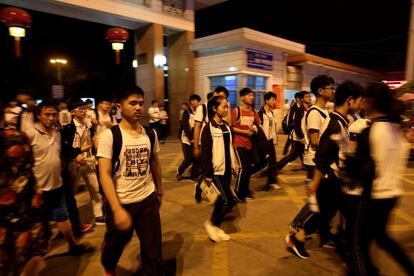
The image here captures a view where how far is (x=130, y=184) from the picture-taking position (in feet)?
7.83

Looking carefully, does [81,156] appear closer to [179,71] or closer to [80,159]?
[80,159]

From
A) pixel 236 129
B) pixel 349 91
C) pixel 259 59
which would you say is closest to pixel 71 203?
pixel 236 129

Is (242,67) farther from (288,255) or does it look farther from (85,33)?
(85,33)

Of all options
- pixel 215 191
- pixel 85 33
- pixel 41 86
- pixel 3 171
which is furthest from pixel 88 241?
pixel 41 86

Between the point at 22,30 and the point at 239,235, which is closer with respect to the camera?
the point at 239,235

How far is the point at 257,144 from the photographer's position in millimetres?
5281

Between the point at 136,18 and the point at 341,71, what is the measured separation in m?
13.5

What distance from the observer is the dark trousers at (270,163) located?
215 inches

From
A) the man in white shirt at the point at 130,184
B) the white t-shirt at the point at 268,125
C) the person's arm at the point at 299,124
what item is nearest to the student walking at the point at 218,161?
the man in white shirt at the point at 130,184

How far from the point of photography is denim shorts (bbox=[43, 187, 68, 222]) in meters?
3.00

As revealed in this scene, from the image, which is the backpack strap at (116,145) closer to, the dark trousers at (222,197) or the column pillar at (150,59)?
the dark trousers at (222,197)

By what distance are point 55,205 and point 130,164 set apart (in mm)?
1226

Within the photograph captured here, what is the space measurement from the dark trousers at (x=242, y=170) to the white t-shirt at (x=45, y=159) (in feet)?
8.51

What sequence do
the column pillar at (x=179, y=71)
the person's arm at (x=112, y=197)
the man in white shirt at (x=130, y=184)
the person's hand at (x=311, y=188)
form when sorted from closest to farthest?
the person's arm at (x=112, y=197), the man in white shirt at (x=130, y=184), the person's hand at (x=311, y=188), the column pillar at (x=179, y=71)
